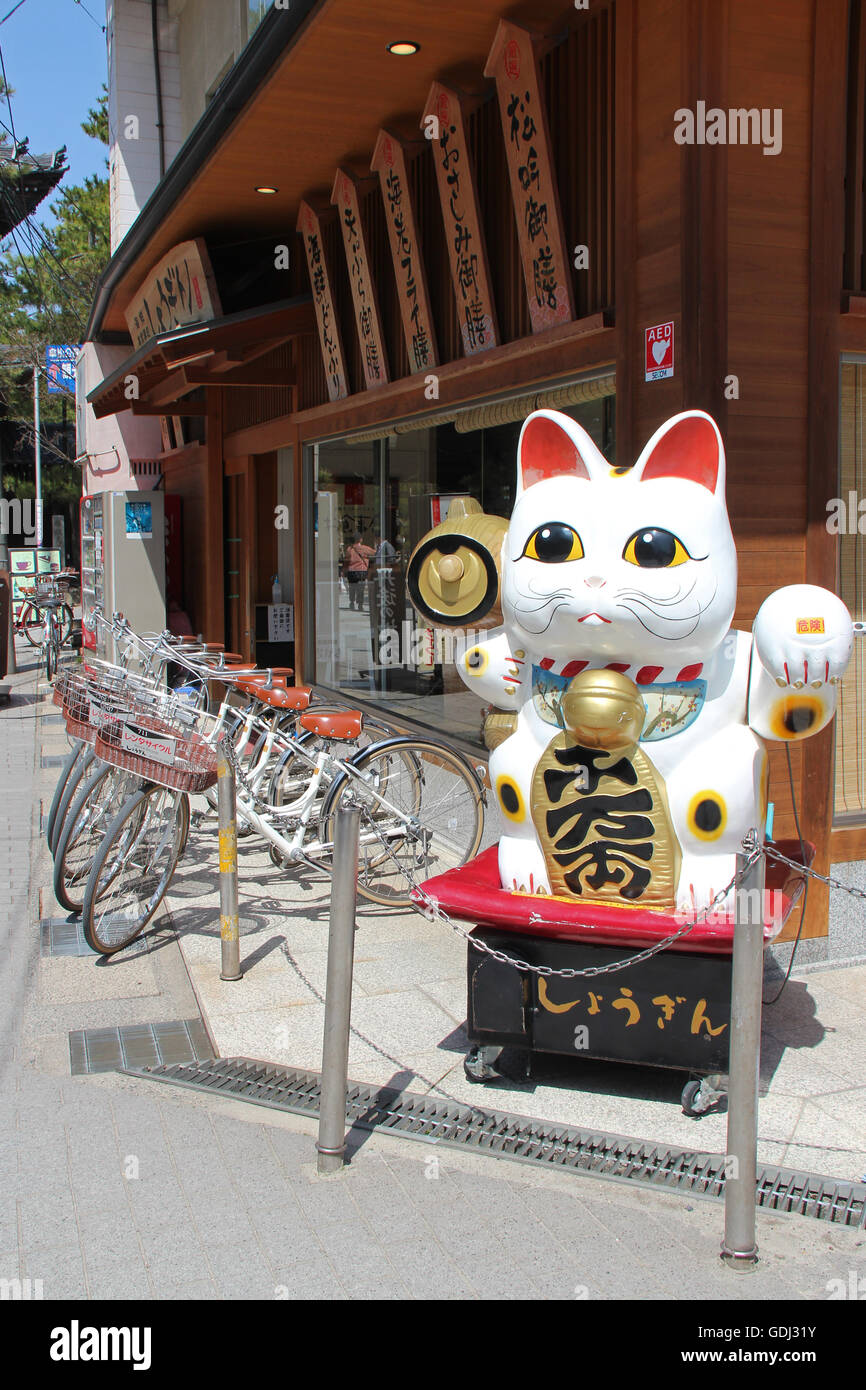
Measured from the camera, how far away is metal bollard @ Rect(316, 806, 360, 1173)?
142 inches

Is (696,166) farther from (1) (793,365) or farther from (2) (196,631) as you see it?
(2) (196,631)

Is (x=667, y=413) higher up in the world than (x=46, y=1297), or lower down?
higher up

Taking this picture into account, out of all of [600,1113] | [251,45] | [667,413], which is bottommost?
[600,1113]

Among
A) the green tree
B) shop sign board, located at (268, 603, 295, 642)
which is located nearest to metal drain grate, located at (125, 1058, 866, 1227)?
shop sign board, located at (268, 603, 295, 642)

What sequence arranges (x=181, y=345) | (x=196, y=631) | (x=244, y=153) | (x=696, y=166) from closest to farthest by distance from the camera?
(x=696, y=166) < (x=244, y=153) < (x=181, y=345) < (x=196, y=631)

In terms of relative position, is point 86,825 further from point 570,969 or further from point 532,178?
point 532,178

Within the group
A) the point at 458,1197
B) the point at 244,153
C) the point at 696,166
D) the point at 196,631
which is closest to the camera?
the point at 458,1197

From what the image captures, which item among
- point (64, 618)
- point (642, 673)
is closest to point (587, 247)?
point (642, 673)

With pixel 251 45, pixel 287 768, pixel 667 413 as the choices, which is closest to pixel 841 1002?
pixel 667 413

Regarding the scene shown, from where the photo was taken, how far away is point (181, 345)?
915 cm

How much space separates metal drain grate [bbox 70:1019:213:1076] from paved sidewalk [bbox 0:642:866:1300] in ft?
0.35

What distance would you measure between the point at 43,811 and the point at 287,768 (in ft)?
11.1

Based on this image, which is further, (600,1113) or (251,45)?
(251,45)

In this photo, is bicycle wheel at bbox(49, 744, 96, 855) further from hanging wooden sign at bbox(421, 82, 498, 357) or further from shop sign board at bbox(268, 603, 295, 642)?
shop sign board at bbox(268, 603, 295, 642)
